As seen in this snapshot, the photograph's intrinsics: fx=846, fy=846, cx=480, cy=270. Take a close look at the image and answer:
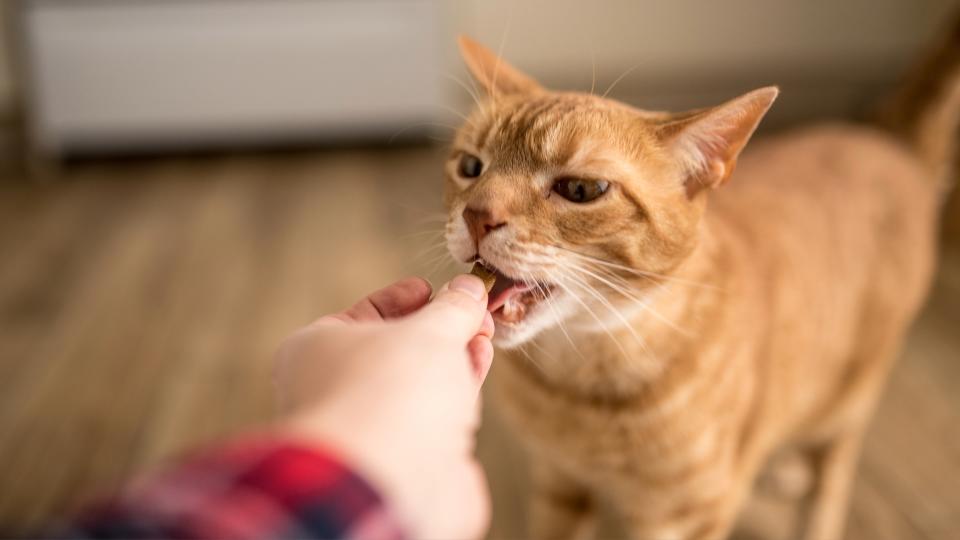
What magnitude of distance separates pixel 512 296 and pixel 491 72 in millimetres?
378

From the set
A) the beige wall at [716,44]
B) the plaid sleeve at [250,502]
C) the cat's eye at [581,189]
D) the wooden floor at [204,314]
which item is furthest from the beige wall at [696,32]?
the plaid sleeve at [250,502]

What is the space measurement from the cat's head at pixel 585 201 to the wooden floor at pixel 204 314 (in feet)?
1.02

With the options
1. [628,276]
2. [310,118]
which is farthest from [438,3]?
[628,276]

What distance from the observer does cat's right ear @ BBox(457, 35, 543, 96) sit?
3.69 ft

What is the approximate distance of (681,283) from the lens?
106cm

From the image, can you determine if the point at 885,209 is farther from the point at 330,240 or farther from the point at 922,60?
the point at 330,240

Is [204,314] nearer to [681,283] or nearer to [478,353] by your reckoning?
[681,283]

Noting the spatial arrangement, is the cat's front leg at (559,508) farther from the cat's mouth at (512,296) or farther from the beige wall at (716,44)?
the beige wall at (716,44)

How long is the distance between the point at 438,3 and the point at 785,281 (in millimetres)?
2015

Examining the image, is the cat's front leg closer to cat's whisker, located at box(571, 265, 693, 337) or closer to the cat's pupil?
cat's whisker, located at box(571, 265, 693, 337)

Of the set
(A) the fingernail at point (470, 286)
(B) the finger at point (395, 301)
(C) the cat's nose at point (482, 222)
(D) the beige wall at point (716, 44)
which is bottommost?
(D) the beige wall at point (716, 44)

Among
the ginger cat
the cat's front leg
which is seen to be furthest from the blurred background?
the ginger cat

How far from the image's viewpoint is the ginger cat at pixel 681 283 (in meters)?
0.93

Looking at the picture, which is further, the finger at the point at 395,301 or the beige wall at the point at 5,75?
the beige wall at the point at 5,75
